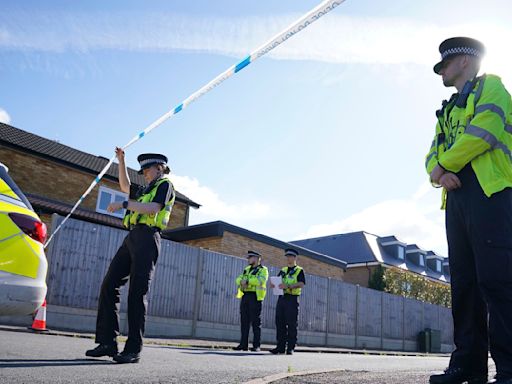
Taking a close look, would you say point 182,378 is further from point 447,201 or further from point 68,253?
point 68,253

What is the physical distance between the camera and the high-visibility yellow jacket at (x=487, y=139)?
3258 mm

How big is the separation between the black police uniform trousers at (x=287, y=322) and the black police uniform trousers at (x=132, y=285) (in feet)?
17.9

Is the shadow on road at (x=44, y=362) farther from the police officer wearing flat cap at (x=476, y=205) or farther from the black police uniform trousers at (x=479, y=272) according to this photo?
the black police uniform trousers at (x=479, y=272)

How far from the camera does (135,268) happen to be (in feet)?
16.9

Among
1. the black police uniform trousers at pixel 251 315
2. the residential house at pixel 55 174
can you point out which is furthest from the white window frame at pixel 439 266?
the black police uniform trousers at pixel 251 315

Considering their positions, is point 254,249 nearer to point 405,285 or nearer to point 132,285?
point 132,285

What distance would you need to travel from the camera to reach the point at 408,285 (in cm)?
3641

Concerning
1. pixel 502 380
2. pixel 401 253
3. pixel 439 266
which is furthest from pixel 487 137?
pixel 439 266

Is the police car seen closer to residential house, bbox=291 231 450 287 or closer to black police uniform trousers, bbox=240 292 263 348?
black police uniform trousers, bbox=240 292 263 348

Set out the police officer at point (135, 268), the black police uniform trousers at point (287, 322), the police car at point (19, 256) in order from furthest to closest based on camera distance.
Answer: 1. the black police uniform trousers at point (287, 322)
2. the police officer at point (135, 268)
3. the police car at point (19, 256)

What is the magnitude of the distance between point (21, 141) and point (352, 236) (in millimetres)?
27663

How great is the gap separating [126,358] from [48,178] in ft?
61.4

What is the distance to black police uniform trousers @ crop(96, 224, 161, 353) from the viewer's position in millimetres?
5137

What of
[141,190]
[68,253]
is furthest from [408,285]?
[141,190]
